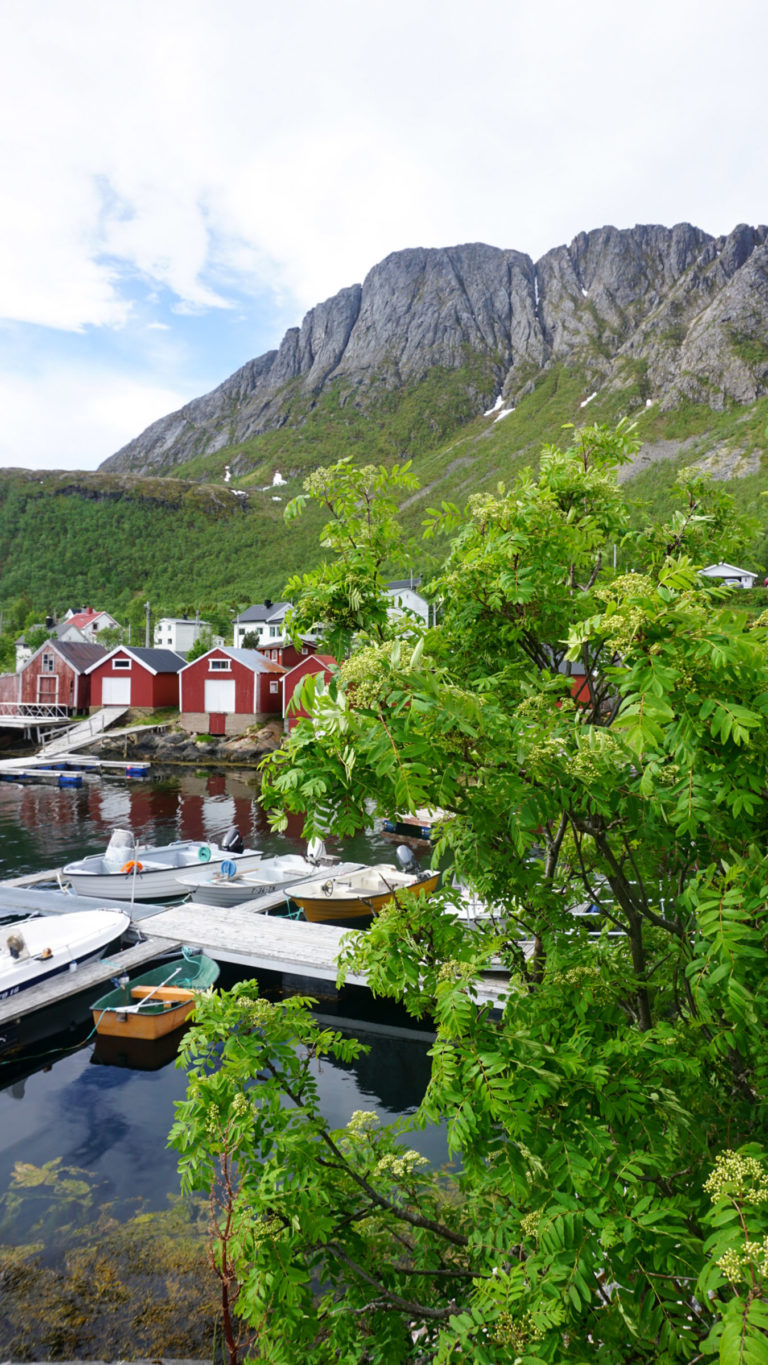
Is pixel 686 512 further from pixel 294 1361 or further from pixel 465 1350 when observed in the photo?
pixel 294 1361

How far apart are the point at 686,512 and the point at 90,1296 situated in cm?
1038

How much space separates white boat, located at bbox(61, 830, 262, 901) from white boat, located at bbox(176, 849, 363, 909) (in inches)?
15.2

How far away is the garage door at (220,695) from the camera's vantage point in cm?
6234

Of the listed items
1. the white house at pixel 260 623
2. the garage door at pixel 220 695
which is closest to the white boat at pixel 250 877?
the garage door at pixel 220 695

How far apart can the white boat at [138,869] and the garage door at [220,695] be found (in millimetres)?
38054

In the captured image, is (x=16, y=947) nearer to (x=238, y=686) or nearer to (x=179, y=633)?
(x=238, y=686)

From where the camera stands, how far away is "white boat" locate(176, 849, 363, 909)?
21266mm

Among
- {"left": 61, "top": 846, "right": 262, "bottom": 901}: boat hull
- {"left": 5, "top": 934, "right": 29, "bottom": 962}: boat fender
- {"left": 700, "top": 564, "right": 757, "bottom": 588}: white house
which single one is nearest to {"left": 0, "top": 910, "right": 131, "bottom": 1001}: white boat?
{"left": 5, "top": 934, "right": 29, "bottom": 962}: boat fender

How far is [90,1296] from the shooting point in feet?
26.9

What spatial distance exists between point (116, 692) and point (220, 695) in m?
12.3

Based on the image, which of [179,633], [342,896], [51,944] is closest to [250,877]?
[342,896]

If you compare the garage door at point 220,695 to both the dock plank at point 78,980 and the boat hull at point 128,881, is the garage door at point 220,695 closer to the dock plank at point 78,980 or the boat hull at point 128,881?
the boat hull at point 128,881

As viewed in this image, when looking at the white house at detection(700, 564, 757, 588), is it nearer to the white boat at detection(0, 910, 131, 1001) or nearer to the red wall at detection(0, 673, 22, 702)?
the white boat at detection(0, 910, 131, 1001)

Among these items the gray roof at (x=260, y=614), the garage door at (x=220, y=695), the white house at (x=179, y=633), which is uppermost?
the gray roof at (x=260, y=614)
